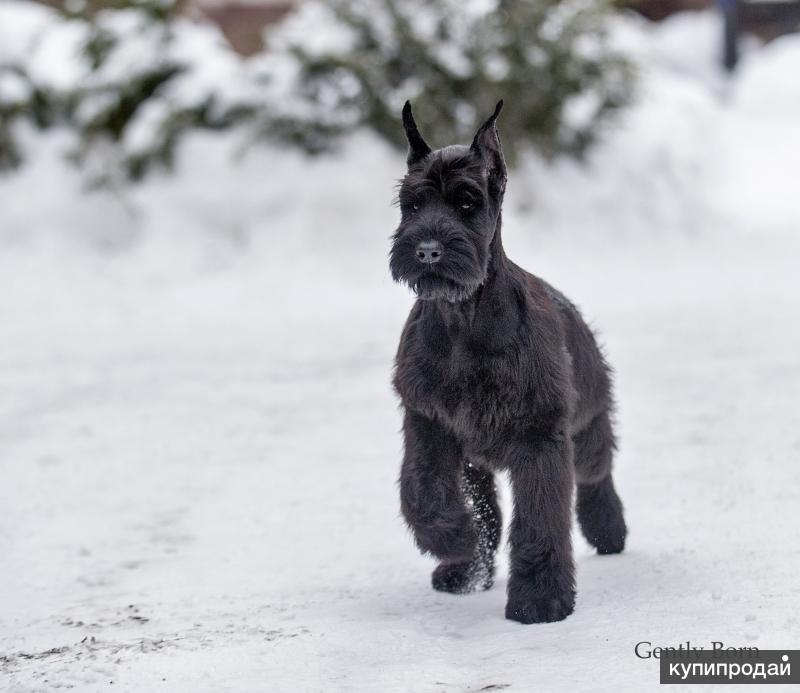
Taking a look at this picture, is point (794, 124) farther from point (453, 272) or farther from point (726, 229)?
point (453, 272)

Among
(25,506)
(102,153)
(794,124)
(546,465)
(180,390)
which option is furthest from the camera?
(794,124)

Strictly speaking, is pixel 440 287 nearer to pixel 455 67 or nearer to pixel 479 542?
pixel 479 542

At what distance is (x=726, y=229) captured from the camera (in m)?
13.3

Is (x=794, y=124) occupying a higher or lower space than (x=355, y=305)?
higher

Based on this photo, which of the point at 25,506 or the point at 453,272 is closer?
the point at 453,272

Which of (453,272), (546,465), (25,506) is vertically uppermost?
(453,272)

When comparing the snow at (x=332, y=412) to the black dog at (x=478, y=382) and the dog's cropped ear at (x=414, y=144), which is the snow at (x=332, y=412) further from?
the dog's cropped ear at (x=414, y=144)

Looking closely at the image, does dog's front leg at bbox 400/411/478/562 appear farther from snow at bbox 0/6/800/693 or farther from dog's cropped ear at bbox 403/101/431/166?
dog's cropped ear at bbox 403/101/431/166

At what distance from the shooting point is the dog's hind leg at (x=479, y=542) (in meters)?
4.80

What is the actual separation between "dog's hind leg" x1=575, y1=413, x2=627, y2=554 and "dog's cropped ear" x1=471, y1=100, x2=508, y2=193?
1094 millimetres

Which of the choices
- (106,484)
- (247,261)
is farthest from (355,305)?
(106,484)

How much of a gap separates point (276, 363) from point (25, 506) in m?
3.43

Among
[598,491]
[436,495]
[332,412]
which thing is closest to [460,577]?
[436,495]

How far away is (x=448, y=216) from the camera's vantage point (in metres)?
4.16
